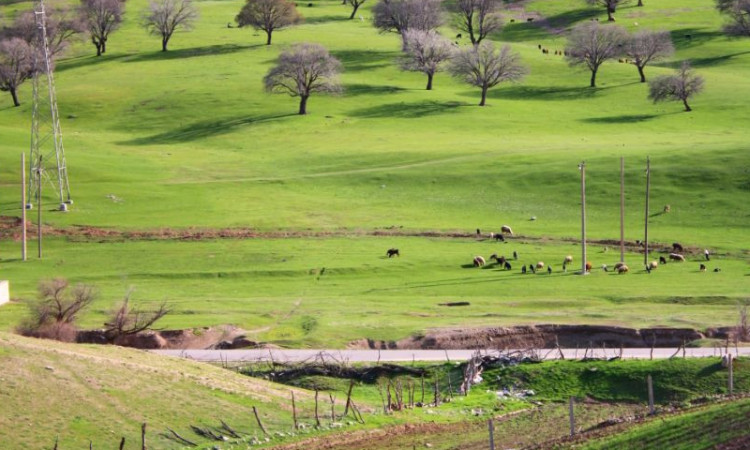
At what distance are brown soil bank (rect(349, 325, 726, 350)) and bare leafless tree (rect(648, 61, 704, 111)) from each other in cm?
7527

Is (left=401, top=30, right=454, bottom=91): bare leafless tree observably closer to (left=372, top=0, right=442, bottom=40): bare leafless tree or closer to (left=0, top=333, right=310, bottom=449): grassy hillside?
(left=372, top=0, right=442, bottom=40): bare leafless tree

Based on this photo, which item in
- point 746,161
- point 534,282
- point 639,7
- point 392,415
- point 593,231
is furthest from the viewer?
point 639,7

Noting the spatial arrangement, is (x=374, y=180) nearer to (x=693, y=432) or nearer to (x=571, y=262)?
(x=571, y=262)

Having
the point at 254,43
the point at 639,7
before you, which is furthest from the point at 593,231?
the point at 639,7

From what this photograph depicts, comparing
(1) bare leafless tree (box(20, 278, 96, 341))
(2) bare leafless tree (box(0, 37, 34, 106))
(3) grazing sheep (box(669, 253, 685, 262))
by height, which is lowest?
(3) grazing sheep (box(669, 253, 685, 262))

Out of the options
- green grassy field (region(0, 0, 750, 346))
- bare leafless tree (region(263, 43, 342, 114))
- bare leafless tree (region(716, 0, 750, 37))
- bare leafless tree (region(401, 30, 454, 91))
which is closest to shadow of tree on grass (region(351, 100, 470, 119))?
A: green grassy field (region(0, 0, 750, 346))

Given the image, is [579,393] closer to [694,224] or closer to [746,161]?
[694,224]

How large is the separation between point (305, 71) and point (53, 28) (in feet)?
125

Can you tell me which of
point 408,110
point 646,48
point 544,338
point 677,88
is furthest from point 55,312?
point 646,48

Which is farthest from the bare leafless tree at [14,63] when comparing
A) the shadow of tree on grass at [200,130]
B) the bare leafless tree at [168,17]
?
the bare leafless tree at [168,17]

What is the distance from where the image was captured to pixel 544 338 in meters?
53.1

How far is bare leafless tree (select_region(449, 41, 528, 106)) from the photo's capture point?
13025 centimetres

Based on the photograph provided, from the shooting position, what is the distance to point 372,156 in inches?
4144

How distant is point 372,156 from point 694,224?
2983 cm
